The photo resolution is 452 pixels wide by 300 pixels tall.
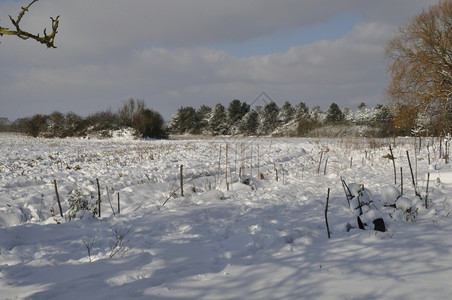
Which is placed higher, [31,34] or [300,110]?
[300,110]

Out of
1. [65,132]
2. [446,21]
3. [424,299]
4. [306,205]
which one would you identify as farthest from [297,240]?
[65,132]

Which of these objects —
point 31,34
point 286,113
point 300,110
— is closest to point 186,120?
point 286,113

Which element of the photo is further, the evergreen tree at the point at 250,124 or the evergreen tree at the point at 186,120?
the evergreen tree at the point at 186,120

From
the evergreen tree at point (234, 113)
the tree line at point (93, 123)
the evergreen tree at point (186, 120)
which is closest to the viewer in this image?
the tree line at point (93, 123)

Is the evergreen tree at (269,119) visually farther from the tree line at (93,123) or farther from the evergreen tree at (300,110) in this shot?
the tree line at (93,123)

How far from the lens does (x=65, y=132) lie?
38.3 metres

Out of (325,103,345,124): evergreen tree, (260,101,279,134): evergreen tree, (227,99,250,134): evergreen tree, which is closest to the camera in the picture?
(325,103,345,124): evergreen tree

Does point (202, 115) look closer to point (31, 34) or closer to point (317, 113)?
point (317, 113)

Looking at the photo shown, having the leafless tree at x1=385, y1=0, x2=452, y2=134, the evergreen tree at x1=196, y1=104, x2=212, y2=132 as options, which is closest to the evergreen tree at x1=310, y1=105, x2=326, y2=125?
the evergreen tree at x1=196, y1=104, x2=212, y2=132

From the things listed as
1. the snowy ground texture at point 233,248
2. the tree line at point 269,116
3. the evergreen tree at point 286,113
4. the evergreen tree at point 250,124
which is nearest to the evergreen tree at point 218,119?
the tree line at point 269,116

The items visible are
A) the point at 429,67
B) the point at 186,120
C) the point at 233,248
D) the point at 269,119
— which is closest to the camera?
the point at 233,248

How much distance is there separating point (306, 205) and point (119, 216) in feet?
12.1

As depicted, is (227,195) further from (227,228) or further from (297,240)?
(297,240)

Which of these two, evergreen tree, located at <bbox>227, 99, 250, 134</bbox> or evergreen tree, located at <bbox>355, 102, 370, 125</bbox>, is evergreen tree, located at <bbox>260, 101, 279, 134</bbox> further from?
evergreen tree, located at <bbox>355, 102, 370, 125</bbox>
